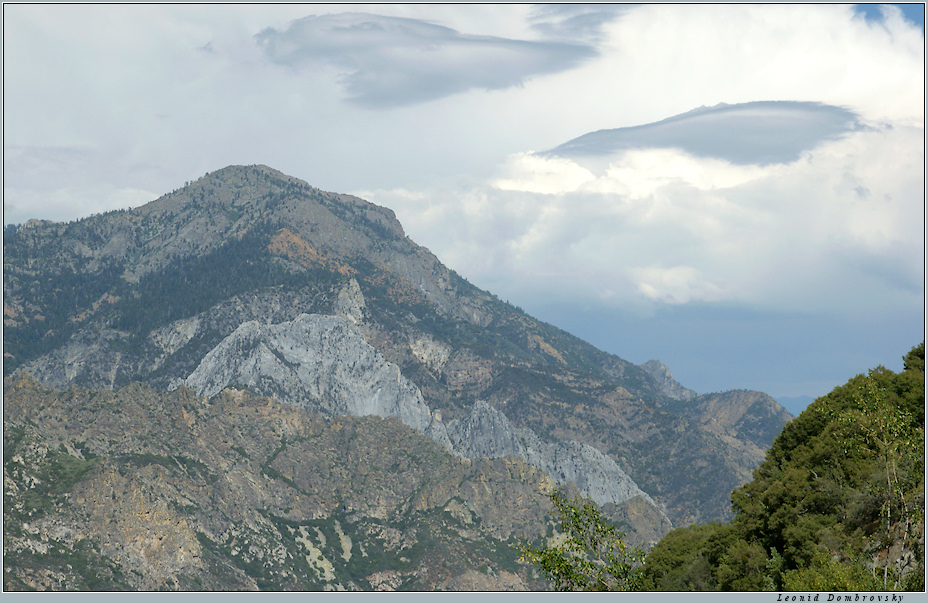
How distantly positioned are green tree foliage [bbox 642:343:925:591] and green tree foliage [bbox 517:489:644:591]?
8.57m

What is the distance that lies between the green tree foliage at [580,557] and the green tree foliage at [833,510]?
28.1 ft

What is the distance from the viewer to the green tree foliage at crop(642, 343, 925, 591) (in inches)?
1984

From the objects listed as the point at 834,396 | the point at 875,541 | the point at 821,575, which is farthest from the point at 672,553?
the point at 821,575

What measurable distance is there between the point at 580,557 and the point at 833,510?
3256 cm

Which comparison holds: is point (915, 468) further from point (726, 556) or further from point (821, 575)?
point (726, 556)

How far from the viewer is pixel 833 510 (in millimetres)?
68312

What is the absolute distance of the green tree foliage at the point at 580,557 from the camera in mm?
41250

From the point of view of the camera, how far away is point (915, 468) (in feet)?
173
